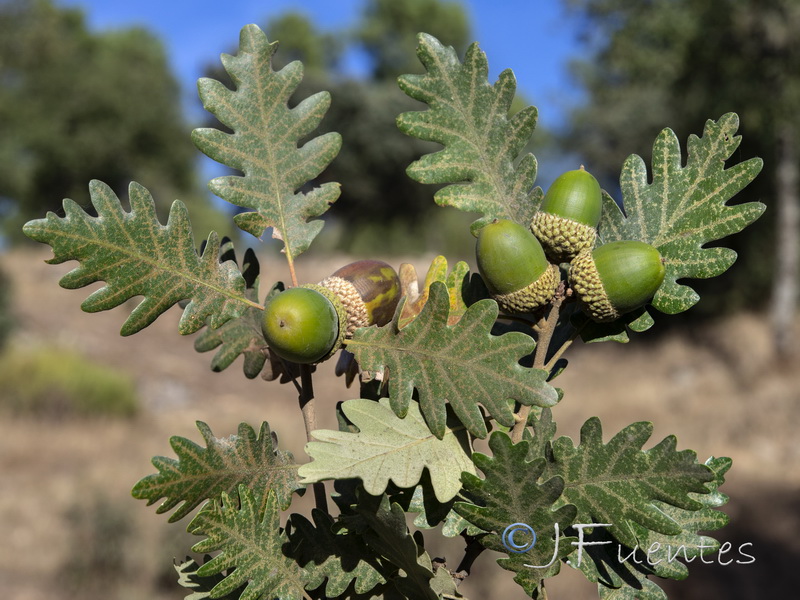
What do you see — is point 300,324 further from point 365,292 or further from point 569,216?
point 569,216

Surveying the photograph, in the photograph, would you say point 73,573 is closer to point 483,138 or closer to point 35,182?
point 483,138

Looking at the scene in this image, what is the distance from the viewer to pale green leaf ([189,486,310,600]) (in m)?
0.64

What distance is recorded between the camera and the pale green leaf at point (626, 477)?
2.01 feet

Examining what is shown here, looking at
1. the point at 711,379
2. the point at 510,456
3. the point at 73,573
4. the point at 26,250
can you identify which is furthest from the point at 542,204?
the point at 26,250

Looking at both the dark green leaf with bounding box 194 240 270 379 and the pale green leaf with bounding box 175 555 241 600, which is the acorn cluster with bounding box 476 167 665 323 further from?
the pale green leaf with bounding box 175 555 241 600

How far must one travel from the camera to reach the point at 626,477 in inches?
25.3

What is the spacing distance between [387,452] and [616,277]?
260 millimetres

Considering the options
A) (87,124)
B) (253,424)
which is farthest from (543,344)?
(87,124)

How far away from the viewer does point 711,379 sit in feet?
32.8

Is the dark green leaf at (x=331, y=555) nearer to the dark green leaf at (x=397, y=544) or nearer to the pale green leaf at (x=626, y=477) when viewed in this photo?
the dark green leaf at (x=397, y=544)

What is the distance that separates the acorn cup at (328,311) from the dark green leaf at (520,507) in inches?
7.1

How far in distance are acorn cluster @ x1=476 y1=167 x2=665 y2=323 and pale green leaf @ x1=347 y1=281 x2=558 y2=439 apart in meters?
0.08

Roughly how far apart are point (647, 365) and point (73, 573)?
344 inches

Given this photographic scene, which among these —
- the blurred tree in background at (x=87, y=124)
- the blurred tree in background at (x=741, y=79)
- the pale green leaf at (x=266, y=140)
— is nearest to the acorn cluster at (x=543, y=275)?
the pale green leaf at (x=266, y=140)
